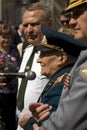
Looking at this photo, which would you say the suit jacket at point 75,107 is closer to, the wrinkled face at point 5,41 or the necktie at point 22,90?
the necktie at point 22,90

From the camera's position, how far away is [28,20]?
14.9ft

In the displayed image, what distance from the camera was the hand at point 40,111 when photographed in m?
2.76

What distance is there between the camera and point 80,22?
277cm

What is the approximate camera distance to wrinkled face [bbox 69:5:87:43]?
2.76 meters

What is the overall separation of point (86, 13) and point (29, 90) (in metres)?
1.62

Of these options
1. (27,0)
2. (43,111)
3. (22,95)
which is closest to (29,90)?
(22,95)

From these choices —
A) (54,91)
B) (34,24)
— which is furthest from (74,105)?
(34,24)

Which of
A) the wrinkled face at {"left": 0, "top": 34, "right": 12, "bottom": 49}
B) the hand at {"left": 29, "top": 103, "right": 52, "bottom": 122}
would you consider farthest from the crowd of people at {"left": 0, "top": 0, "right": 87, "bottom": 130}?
the wrinkled face at {"left": 0, "top": 34, "right": 12, "bottom": 49}

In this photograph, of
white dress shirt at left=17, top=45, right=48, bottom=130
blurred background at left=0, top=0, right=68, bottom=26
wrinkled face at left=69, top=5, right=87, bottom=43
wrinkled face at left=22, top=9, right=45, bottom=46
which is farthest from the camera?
blurred background at left=0, top=0, right=68, bottom=26

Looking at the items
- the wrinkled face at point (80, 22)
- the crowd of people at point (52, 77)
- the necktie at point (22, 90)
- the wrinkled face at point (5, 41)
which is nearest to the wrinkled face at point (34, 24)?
the crowd of people at point (52, 77)

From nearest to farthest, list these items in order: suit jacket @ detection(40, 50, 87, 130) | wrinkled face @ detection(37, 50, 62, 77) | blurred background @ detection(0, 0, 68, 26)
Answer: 1. suit jacket @ detection(40, 50, 87, 130)
2. wrinkled face @ detection(37, 50, 62, 77)
3. blurred background @ detection(0, 0, 68, 26)

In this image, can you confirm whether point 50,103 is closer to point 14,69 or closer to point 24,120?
point 24,120

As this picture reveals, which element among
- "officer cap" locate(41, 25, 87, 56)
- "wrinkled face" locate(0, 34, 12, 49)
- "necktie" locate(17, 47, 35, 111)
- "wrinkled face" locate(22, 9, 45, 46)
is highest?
"officer cap" locate(41, 25, 87, 56)

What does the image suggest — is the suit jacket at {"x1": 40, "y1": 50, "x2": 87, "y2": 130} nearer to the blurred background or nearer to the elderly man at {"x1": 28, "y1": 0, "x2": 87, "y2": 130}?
the elderly man at {"x1": 28, "y1": 0, "x2": 87, "y2": 130}
